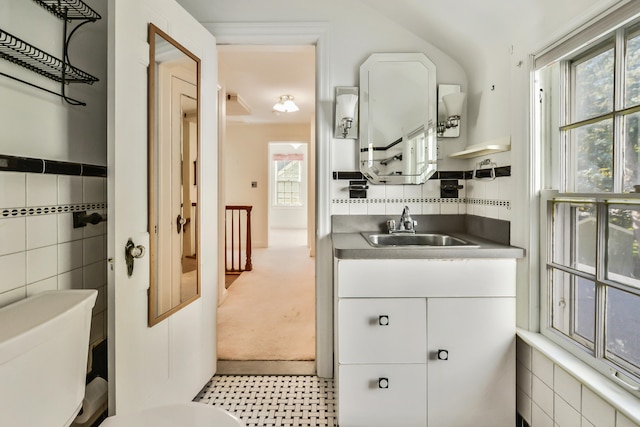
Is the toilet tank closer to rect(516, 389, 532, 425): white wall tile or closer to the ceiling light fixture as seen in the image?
rect(516, 389, 532, 425): white wall tile

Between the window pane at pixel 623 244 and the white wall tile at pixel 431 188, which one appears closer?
the window pane at pixel 623 244

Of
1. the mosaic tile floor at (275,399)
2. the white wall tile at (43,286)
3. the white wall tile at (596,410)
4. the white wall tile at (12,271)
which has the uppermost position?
the white wall tile at (12,271)

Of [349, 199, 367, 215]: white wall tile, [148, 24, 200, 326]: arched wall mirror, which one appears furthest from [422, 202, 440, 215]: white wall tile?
[148, 24, 200, 326]: arched wall mirror

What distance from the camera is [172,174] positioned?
172 centimetres

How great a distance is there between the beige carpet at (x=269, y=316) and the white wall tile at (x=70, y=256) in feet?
3.99

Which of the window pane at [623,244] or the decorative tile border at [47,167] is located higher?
the decorative tile border at [47,167]

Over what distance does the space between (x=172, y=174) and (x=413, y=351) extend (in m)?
1.42

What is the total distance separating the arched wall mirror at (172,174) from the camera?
60.8 inches

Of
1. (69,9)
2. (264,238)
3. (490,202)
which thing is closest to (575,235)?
(490,202)

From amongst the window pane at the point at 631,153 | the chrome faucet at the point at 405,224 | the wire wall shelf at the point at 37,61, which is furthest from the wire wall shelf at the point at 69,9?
the window pane at the point at 631,153

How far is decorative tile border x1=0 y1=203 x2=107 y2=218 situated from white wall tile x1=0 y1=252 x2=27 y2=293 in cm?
14

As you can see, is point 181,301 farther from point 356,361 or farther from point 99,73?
point 99,73

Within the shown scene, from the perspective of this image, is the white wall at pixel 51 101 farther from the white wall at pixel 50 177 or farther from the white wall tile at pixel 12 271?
the white wall tile at pixel 12 271

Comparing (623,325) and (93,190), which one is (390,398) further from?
(93,190)
